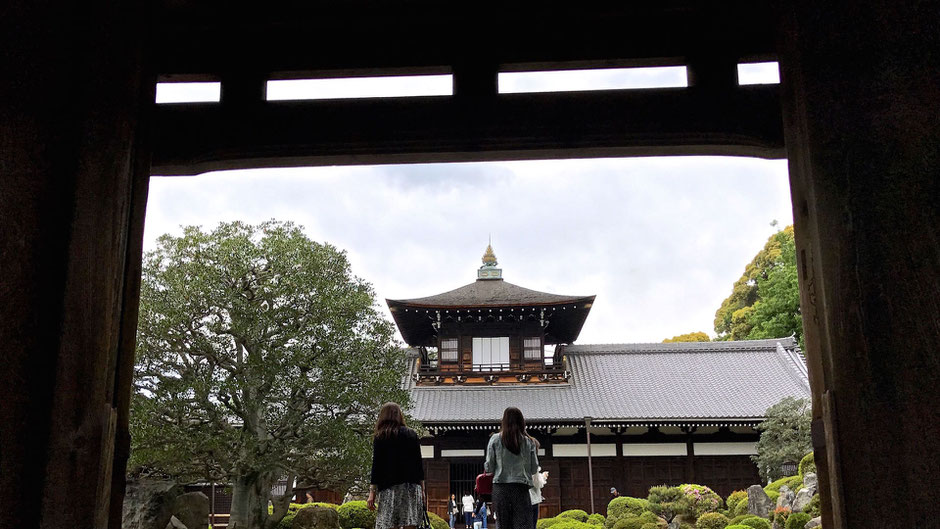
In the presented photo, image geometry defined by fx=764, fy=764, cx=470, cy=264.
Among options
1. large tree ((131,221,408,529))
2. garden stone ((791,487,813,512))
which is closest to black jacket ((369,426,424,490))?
large tree ((131,221,408,529))

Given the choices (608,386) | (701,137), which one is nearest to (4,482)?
(701,137)

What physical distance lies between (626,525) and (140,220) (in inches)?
480

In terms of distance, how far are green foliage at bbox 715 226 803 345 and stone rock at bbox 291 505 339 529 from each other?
24655mm

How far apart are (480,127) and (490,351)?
1979 cm

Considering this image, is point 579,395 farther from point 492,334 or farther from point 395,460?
point 395,460

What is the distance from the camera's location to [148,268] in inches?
448

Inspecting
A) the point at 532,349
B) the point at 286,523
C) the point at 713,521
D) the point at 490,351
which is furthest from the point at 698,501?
the point at 490,351

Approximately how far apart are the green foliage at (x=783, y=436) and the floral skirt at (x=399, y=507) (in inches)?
567

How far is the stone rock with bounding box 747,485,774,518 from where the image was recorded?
1371 cm

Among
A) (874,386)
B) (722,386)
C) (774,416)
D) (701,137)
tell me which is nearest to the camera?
(874,386)

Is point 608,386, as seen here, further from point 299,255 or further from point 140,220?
point 140,220

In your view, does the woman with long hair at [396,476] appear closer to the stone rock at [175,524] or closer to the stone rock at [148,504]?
the stone rock at [148,504]

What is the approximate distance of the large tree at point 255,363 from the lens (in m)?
11.1

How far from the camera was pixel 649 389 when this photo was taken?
21.3 meters
